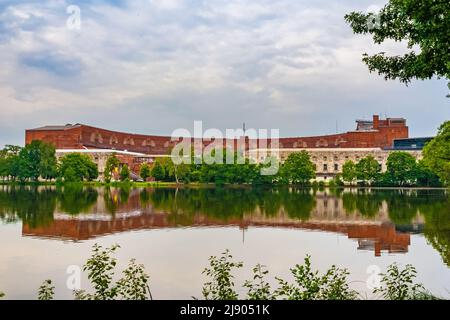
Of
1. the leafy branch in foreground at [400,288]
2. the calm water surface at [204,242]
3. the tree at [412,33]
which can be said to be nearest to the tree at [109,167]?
the calm water surface at [204,242]

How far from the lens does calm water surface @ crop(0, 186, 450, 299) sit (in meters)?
8.38

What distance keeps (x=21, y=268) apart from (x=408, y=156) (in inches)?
2026

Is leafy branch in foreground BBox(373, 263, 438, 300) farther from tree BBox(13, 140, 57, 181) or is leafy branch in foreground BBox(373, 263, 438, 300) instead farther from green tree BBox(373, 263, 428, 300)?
tree BBox(13, 140, 57, 181)

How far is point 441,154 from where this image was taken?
26.2 m

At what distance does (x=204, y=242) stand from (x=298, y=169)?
44380mm

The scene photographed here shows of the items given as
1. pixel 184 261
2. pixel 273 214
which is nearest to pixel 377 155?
pixel 273 214

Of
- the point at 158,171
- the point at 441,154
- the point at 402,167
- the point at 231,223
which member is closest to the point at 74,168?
the point at 158,171

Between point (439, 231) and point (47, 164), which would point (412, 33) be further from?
point (47, 164)

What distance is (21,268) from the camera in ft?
28.9

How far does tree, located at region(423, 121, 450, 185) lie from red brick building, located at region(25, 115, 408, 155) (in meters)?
40.8

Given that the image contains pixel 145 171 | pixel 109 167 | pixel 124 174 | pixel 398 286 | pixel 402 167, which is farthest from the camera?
pixel 145 171

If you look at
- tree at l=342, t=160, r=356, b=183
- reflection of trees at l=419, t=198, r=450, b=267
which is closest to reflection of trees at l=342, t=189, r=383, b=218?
reflection of trees at l=419, t=198, r=450, b=267

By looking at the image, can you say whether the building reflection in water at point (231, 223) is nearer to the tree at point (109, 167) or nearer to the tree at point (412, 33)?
the tree at point (412, 33)
